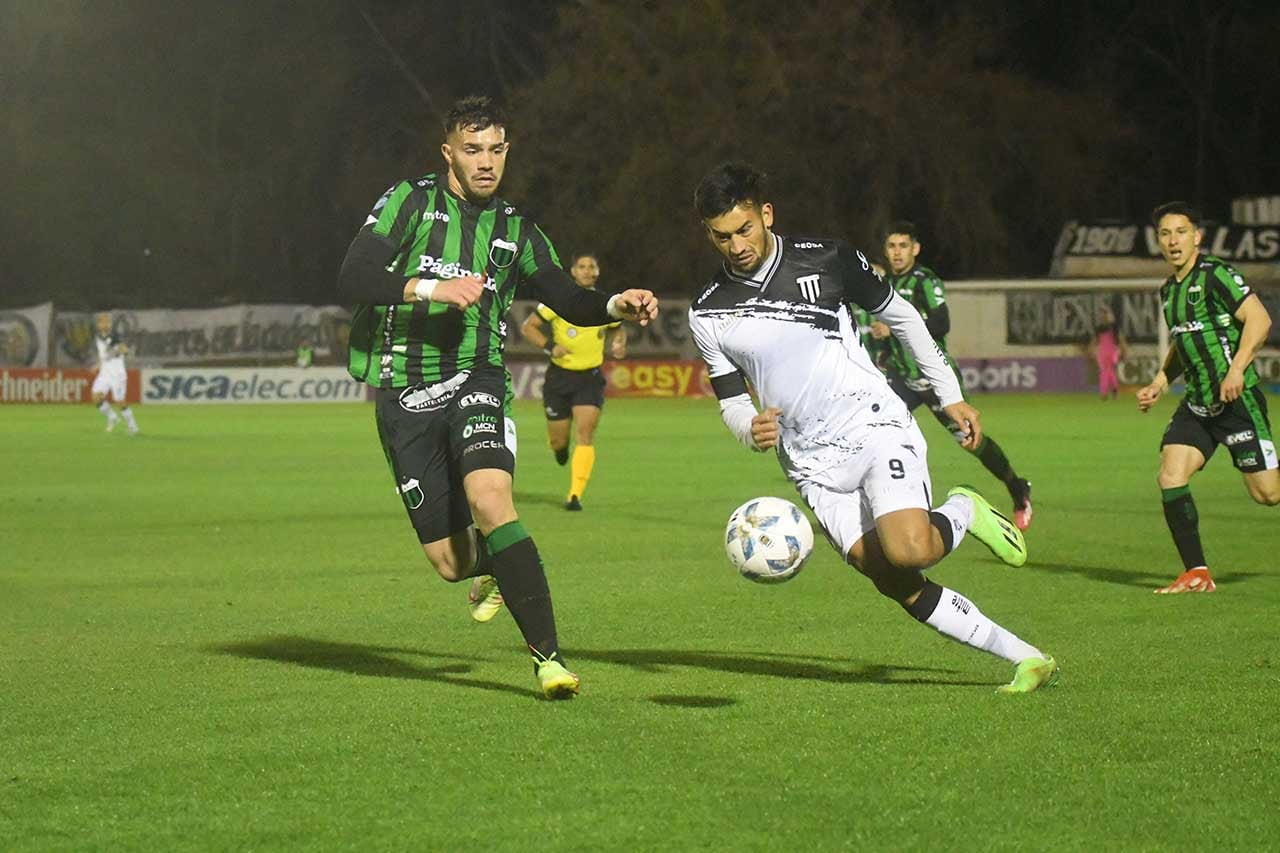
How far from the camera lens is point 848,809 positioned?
529cm

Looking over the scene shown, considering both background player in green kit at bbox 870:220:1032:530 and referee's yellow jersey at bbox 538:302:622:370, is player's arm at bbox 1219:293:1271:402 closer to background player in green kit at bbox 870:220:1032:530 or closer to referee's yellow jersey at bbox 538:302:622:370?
background player in green kit at bbox 870:220:1032:530

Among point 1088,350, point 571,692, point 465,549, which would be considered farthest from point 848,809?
point 1088,350

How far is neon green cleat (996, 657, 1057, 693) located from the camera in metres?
6.99

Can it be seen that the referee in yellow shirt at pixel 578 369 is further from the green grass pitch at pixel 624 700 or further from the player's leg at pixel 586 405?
the green grass pitch at pixel 624 700

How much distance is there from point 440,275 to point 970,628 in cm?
244

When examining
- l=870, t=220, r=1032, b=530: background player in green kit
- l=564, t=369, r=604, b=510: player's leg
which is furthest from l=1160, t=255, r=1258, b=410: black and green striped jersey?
l=564, t=369, r=604, b=510: player's leg

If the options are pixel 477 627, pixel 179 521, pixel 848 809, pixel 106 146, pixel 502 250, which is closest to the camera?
pixel 848 809

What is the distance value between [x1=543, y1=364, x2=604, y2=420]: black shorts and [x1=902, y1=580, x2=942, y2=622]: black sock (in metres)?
9.95

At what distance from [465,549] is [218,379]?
36401 millimetres

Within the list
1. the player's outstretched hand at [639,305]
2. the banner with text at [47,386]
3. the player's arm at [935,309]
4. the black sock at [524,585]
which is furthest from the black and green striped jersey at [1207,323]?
the banner with text at [47,386]

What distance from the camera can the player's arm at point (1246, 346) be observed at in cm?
999

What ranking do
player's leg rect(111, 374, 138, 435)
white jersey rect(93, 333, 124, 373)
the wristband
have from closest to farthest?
1. the wristband
2. player's leg rect(111, 374, 138, 435)
3. white jersey rect(93, 333, 124, 373)

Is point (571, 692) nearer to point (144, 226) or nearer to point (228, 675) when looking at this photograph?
point (228, 675)

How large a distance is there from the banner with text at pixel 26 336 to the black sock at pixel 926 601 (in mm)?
43778
